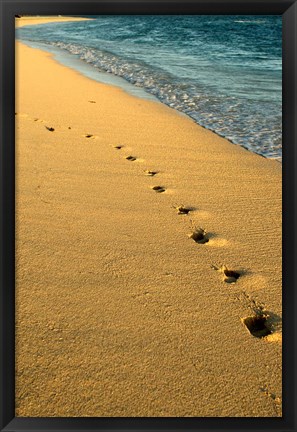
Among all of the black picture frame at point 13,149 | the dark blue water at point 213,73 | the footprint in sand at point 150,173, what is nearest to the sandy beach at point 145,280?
the footprint in sand at point 150,173

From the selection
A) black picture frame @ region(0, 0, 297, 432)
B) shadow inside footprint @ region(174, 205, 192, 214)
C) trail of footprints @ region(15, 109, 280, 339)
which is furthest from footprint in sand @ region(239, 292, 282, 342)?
shadow inside footprint @ region(174, 205, 192, 214)

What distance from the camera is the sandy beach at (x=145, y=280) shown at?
5.16 feet

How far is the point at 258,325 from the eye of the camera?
6.20 ft

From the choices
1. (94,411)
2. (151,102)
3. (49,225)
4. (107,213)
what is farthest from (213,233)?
(151,102)

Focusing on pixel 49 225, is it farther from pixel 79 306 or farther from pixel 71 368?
pixel 71 368

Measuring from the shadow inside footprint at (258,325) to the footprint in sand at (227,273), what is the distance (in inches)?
10.6

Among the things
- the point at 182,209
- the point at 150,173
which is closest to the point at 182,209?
the point at 182,209

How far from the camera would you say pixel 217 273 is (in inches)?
86.8

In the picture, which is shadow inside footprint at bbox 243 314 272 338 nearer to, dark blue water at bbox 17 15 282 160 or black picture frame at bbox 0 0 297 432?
black picture frame at bbox 0 0 297 432

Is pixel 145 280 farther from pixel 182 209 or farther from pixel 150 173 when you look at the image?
pixel 150 173

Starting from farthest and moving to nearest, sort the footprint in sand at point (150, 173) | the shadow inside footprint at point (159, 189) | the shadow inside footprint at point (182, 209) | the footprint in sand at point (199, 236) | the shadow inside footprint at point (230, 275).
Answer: the footprint in sand at point (150, 173) → the shadow inside footprint at point (159, 189) → the shadow inside footprint at point (182, 209) → the footprint in sand at point (199, 236) → the shadow inside footprint at point (230, 275)

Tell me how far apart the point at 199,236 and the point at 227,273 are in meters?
0.35

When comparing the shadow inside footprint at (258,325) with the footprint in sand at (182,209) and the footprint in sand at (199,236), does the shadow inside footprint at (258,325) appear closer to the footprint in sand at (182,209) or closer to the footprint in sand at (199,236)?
the footprint in sand at (199,236)

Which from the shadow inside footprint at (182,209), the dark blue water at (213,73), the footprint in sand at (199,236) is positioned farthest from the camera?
the dark blue water at (213,73)
